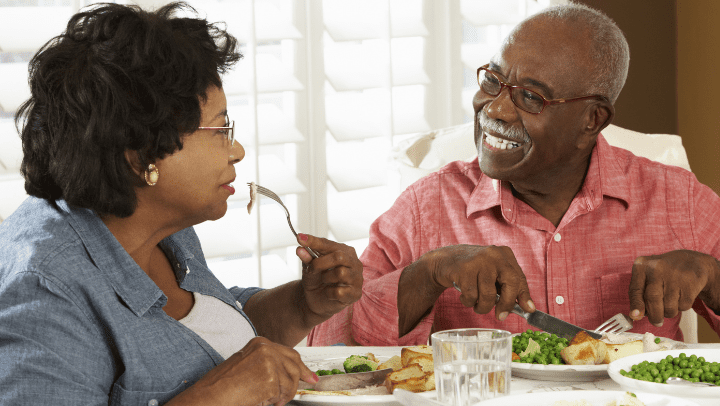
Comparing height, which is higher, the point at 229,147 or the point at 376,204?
the point at 229,147

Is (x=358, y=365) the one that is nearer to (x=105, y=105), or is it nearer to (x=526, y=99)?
(x=105, y=105)

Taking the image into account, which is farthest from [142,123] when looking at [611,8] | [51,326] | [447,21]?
[611,8]

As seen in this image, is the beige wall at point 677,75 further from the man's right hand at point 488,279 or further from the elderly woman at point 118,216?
the elderly woman at point 118,216

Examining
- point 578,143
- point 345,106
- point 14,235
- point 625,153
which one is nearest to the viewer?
point 14,235

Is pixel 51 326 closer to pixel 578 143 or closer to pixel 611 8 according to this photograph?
pixel 578 143

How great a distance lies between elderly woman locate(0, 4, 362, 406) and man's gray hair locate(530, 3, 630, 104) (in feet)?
2.98

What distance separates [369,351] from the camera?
1.45 meters

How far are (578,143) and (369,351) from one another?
0.79m

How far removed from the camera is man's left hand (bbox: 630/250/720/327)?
1.49 m

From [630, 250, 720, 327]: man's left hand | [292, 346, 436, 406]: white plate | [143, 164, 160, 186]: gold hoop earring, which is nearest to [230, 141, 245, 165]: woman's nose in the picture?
[143, 164, 160, 186]: gold hoop earring

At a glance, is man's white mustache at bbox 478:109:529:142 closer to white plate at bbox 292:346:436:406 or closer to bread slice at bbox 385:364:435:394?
white plate at bbox 292:346:436:406

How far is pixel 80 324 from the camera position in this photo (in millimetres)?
1021

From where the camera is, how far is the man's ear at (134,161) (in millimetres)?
1165

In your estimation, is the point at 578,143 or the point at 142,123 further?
the point at 578,143
